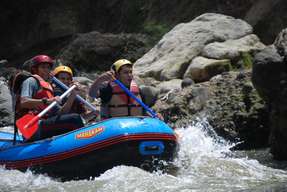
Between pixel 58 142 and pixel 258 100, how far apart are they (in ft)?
10.4

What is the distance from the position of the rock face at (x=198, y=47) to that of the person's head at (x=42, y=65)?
14.0 feet

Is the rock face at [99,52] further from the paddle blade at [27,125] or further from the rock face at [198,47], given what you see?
the paddle blade at [27,125]

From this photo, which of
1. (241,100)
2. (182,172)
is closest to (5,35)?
(241,100)

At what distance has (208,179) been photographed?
517 centimetres

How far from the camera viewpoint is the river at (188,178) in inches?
188

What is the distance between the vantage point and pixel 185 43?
11188mm

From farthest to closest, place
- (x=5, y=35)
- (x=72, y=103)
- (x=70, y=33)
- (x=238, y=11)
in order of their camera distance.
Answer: (x=5, y=35), (x=70, y=33), (x=238, y=11), (x=72, y=103)

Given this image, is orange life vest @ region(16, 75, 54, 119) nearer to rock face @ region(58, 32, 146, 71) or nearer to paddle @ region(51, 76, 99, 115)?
paddle @ region(51, 76, 99, 115)

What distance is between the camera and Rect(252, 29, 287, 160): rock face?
19.7 ft

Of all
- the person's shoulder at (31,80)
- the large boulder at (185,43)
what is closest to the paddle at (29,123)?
the person's shoulder at (31,80)

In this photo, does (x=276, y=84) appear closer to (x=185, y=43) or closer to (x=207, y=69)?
(x=207, y=69)

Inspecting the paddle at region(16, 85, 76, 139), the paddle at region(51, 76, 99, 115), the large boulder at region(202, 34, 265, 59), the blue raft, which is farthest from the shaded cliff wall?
the paddle at region(16, 85, 76, 139)

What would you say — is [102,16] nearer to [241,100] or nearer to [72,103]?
[241,100]

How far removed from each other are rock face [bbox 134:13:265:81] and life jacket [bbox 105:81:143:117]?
3.66m
